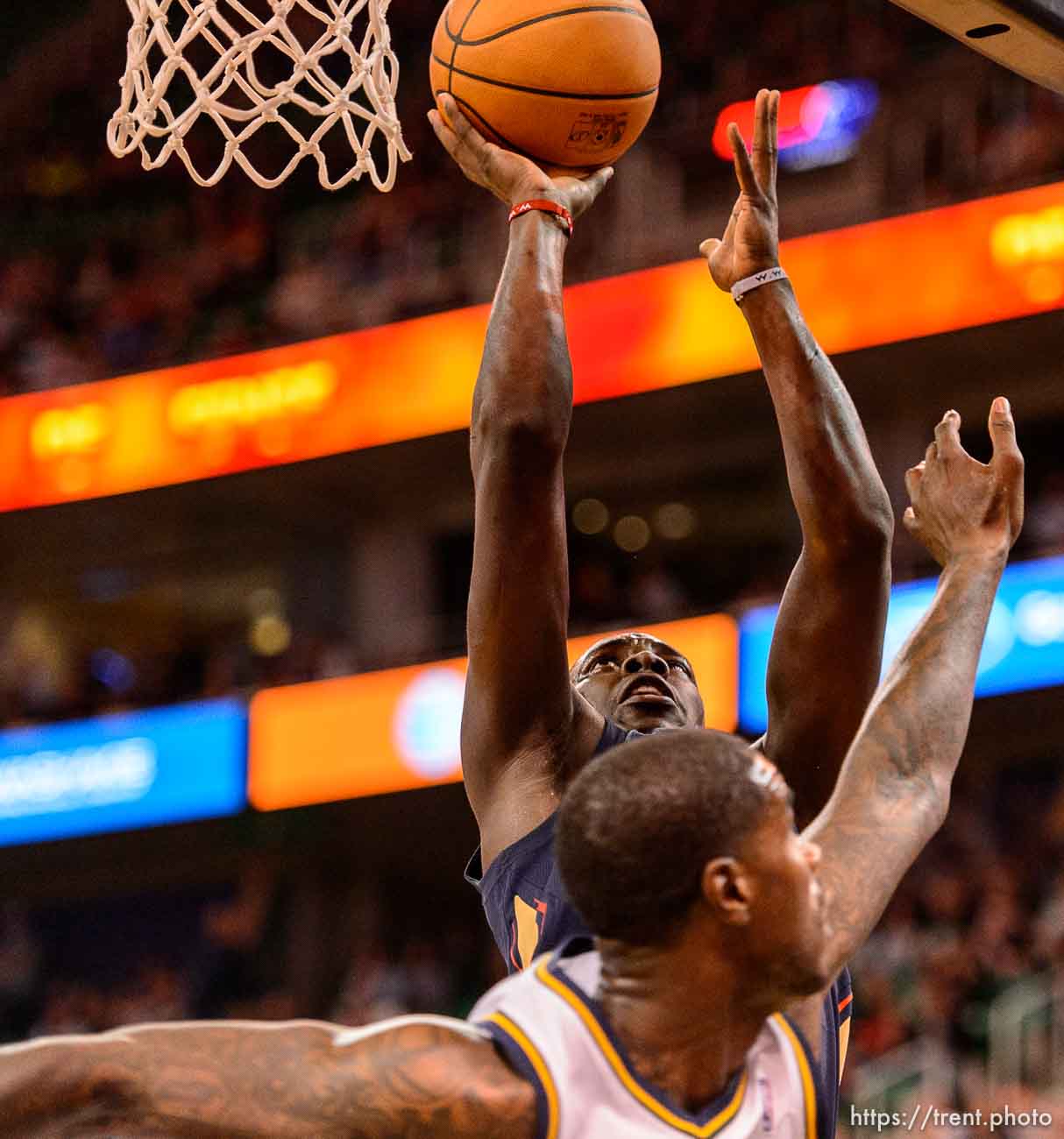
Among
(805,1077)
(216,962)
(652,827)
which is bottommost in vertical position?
(216,962)

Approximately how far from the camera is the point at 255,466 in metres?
13.0

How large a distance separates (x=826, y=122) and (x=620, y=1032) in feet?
34.2

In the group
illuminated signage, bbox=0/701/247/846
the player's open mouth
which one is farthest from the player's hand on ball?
illuminated signage, bbox=0/701/247/846

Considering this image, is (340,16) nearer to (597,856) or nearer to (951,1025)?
(597,856)

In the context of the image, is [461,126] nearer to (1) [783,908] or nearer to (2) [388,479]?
(1) [783,908]

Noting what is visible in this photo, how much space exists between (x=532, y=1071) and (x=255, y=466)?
36.9ft

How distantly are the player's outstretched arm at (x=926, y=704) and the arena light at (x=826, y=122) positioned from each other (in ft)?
30.7

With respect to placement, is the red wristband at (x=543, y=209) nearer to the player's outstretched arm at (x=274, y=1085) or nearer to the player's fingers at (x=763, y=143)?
the player's fingers at (x=763, y=143)

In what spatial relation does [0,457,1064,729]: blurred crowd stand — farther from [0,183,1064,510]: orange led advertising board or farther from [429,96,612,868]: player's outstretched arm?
[429,96,612,868]: player's outstretched arm

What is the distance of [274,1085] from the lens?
187 cm

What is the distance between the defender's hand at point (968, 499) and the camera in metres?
2.57

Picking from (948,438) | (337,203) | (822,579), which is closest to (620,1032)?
(948,438)

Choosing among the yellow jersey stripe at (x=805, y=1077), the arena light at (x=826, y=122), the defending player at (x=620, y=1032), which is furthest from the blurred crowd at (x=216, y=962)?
the defending player at (x=620, y=1032)

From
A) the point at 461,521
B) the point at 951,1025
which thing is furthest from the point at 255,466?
the point at 951,1025
